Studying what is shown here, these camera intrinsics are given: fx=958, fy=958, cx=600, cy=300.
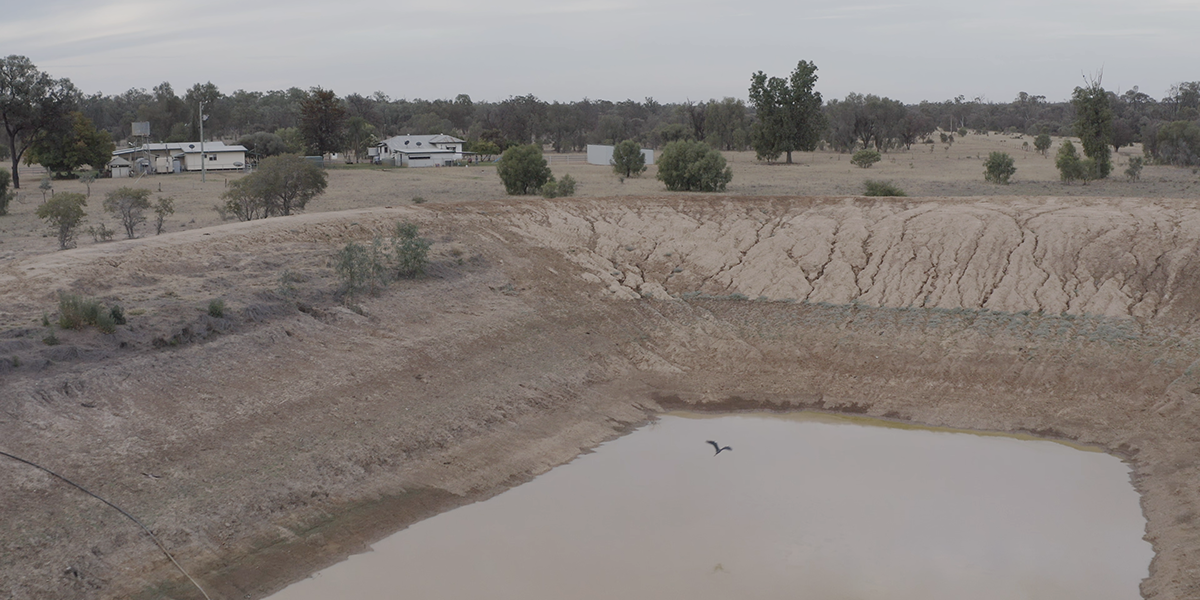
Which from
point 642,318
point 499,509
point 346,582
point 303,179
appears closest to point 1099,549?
point 499,509

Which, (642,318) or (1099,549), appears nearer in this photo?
(1099,549)

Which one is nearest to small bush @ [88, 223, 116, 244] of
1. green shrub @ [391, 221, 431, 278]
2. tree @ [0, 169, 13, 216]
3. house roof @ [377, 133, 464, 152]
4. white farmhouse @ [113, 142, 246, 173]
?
green shrub @ [391, 221, 431, 278]

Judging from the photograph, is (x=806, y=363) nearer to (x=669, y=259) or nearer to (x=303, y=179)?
(x=669, y=259)

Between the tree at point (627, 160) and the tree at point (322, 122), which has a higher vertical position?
the tree at point (322, 122)

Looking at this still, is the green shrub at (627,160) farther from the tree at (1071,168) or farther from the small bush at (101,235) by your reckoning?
the small bush at (101,235)

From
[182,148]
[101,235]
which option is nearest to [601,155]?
[182,148]

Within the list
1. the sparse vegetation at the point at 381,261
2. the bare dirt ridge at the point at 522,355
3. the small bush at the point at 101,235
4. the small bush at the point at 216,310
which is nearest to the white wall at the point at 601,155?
the bare dirt ridge at the point at 522,355

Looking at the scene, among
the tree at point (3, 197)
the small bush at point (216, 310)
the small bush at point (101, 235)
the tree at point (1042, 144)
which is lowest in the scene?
the small bush at point (216, 310)
